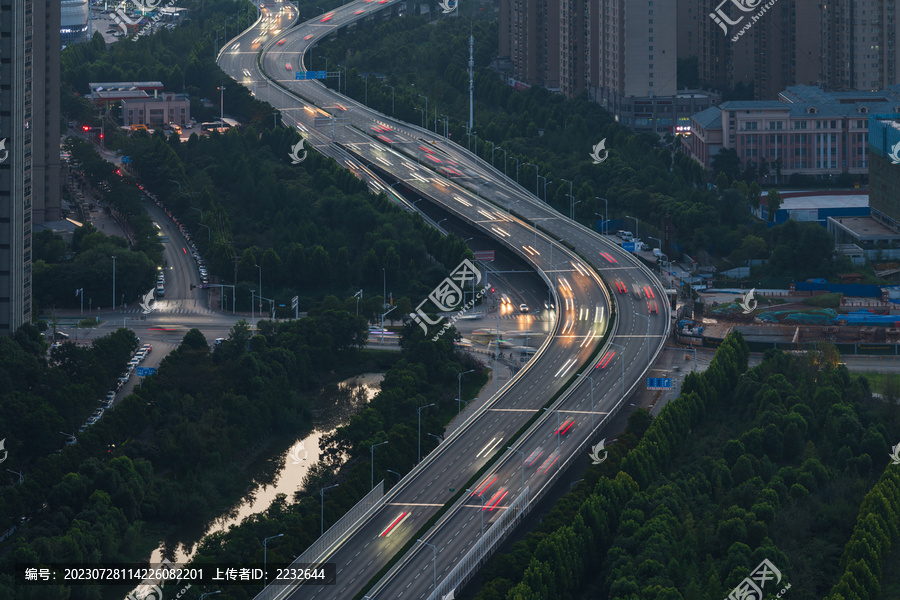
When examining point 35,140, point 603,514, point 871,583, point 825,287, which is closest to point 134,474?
point 603,514

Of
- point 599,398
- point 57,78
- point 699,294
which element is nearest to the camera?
point 599,398

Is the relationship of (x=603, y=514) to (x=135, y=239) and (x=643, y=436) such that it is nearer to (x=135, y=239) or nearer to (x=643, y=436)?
(x=643, y=436)
